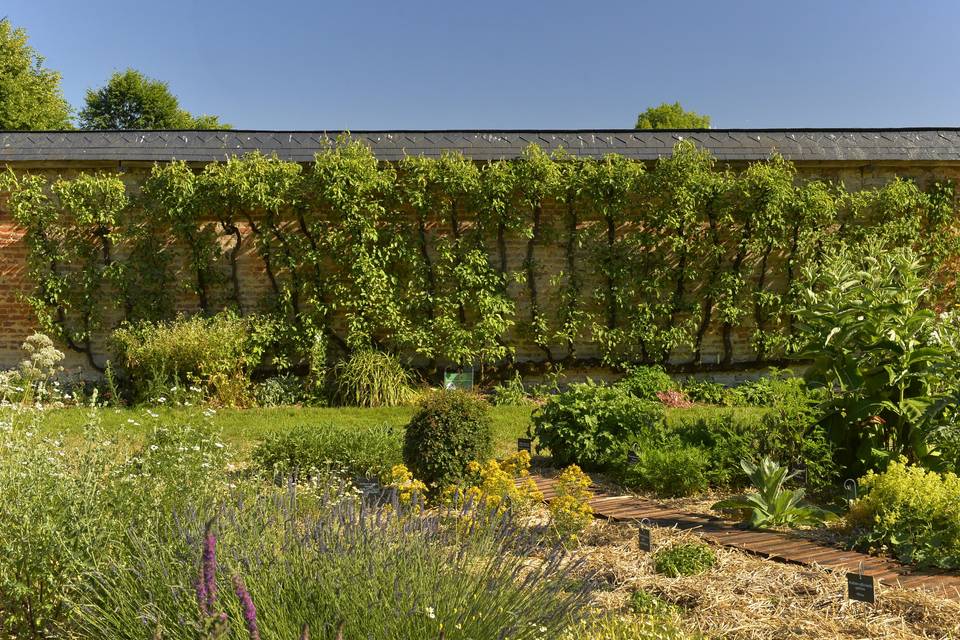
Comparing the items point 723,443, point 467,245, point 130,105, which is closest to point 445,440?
point 723,443

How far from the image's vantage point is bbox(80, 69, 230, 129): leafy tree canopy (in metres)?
29.2

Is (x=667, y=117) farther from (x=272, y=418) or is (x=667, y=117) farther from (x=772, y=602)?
(x=772, y=602)

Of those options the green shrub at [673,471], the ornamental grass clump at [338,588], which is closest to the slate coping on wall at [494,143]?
the green shrub at [673,471]

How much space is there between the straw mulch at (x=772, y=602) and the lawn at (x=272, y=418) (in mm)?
3143

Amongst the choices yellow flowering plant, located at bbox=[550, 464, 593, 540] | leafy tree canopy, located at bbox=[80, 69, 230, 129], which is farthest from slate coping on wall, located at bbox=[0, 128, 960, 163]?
leafy tree canopy, located at bbox=[80, 69, 230, 129]

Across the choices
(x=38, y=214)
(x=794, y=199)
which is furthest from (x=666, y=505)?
(x=38, y=214)

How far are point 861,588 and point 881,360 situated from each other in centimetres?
241

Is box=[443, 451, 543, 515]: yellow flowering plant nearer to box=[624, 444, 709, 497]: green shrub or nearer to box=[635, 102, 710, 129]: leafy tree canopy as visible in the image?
box=[624, 444, 709, 497]: green shrub

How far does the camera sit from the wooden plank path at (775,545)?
3.59 meters

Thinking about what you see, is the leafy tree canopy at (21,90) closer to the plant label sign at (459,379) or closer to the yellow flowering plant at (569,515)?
the plant label sign at (459,379)

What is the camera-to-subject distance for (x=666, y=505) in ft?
16.4

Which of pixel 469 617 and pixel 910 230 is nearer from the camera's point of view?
pixel 469 617

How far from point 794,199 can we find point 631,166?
210cm

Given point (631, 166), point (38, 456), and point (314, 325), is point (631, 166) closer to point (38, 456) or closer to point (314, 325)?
point (314, 325)
